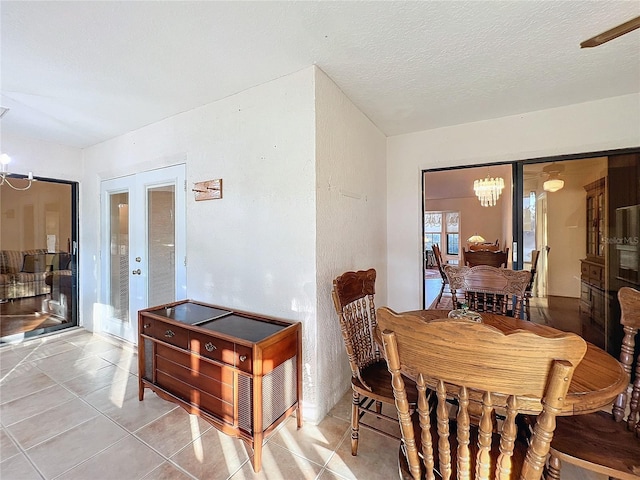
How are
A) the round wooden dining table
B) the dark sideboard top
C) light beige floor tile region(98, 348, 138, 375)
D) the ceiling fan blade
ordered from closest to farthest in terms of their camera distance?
Result: the round wooden dining table, the ceiling fan blade, the dark sideboard top, light beige floor tile region(98, 348, 138, 375)

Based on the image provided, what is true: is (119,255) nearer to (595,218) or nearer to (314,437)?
(314,437)

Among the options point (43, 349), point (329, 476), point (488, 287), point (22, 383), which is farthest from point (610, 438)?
point (43, 349)

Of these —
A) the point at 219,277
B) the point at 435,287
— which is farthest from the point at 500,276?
the point at 435,287

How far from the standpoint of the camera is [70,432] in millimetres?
1888

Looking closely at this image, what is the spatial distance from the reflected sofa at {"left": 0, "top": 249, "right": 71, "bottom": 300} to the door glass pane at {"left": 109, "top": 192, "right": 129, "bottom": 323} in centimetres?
117

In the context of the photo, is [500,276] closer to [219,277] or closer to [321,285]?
[321,285]

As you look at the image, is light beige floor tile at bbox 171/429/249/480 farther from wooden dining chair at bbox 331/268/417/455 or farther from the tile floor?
wooden dining chair at bbox 331/268/417/455

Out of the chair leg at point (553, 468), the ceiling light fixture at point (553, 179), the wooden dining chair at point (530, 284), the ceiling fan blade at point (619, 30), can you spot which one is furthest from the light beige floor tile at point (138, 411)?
the ceiling light fixture at point (553, 179)

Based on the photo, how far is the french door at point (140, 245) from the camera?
2918 mm

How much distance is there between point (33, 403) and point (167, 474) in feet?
5.14

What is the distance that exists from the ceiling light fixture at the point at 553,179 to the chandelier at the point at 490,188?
4.06 ft

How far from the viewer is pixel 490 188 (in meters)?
4.25

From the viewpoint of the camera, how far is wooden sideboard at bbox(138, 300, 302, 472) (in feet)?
5.45

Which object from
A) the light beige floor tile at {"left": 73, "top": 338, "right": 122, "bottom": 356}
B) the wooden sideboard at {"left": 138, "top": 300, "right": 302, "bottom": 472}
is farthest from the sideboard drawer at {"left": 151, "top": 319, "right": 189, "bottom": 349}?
the light beige floor tile at {"left": 73, "top": 338, "right": 122, "bottom": 356}
